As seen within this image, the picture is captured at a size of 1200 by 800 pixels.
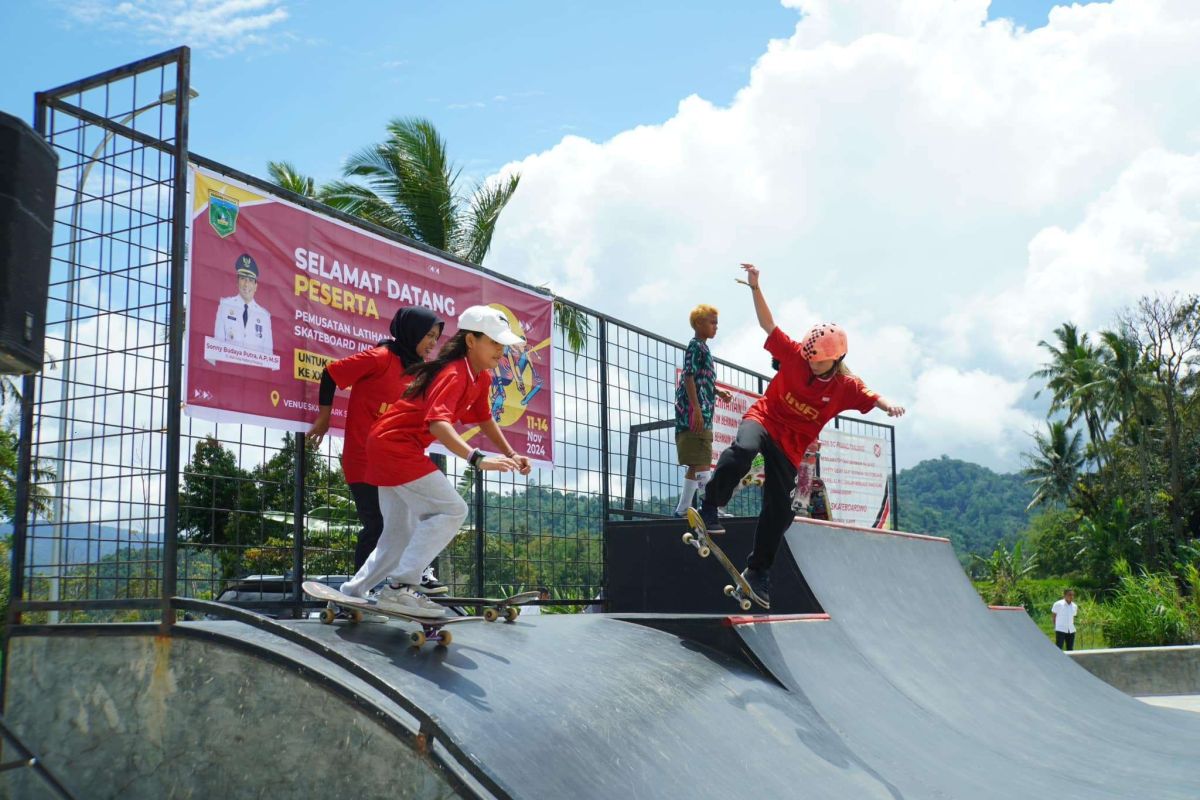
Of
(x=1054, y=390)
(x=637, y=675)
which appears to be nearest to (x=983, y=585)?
(x=1054, y=390)

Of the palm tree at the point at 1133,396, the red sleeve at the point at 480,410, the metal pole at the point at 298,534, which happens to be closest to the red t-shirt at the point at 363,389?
the metal pole at the point at 298,534

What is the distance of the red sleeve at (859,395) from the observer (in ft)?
20.6

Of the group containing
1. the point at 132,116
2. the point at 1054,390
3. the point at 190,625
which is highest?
the point at 1054,390

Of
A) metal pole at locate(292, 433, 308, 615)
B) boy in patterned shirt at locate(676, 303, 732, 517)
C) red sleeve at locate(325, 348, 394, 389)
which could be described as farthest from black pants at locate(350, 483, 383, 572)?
boy in patterned shirt at locate(676, 303, 732, 517)

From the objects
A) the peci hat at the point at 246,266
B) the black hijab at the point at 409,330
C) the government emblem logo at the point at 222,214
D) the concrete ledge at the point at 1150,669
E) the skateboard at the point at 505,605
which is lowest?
the concrete ledge at the point at 1150,669

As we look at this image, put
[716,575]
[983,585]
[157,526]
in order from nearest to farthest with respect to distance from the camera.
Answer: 1. [157,526]
2. [716,575]
3. [983,585]

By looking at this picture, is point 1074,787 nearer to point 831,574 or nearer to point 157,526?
point 831,574

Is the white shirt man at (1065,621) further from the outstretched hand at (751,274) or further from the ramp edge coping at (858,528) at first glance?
the outstretched hand at (751,274)

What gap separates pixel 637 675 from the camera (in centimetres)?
460

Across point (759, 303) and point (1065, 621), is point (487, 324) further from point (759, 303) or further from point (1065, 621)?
point (1065, 621)

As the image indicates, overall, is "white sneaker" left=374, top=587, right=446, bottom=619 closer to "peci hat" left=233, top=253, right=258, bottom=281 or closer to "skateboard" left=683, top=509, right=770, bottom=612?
"skateboard" left=683, top=509, right=770, bottom=612

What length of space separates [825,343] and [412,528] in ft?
9.41

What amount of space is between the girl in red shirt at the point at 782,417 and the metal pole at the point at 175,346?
10.4 ft

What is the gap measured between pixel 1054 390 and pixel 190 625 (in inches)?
2973
